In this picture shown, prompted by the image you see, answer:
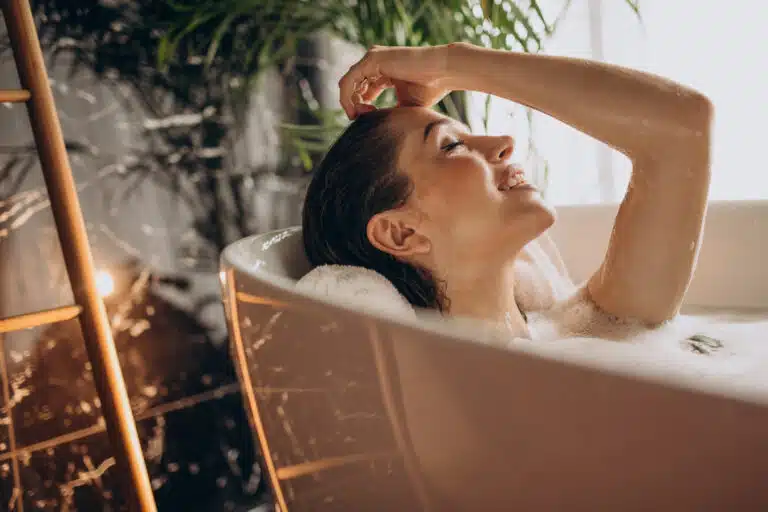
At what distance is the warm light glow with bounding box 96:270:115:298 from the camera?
1.29m

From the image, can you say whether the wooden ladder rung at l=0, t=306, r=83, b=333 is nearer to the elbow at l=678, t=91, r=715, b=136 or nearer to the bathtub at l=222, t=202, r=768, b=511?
the bathtub at l=222, t=202, r=768, b=511

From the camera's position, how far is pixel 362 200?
3.19ft

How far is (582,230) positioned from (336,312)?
3.19 ft

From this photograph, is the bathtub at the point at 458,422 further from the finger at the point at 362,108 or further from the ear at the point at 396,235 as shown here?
the finger at the point at 362,108

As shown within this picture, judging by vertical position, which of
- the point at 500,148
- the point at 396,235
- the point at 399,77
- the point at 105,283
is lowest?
the point at 105,283

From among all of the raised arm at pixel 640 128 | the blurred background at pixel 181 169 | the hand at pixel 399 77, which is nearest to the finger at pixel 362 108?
the hand at pixel 399 77

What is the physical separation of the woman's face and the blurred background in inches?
14.5

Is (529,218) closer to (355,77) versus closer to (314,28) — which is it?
(355,77)

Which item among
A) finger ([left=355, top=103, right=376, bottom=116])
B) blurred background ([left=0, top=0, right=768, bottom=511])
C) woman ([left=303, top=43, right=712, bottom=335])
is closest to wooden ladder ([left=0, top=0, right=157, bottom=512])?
blurred background ([left=0, top=0, right=768, bottom=511])

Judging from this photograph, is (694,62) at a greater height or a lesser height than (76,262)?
greater

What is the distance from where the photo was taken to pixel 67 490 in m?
1.24

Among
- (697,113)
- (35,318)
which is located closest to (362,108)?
(697,113)

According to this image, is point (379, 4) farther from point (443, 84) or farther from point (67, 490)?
point (67, 490)

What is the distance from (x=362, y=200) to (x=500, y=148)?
0.22 m
